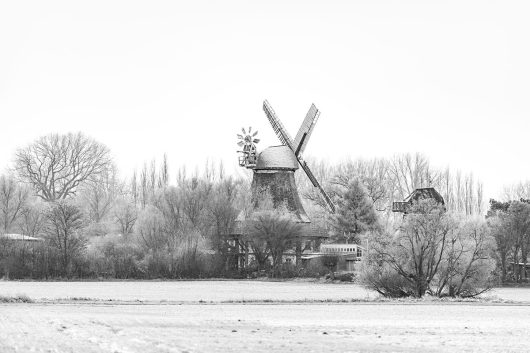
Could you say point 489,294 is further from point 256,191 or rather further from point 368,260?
point 256,191

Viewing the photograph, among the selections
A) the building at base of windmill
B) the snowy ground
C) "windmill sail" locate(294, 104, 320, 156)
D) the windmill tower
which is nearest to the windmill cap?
the windmill tower

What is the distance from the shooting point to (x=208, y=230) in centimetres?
10981

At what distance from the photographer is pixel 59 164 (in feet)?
454

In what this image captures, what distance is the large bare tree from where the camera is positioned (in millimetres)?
137125

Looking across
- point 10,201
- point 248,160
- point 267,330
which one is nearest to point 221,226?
point 248,160

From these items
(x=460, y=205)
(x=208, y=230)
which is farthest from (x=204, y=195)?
(x=460, y=205)

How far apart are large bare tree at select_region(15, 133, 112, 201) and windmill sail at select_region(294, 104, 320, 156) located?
39.9 m

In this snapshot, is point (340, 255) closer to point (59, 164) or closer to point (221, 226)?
point (221, 226)

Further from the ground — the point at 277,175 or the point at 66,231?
the point at 277,175

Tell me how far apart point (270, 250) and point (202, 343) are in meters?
77.7

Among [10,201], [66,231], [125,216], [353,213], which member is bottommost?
[66,231]

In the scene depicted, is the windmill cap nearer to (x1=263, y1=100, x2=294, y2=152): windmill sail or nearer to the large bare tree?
(x1=263, y1=100, x2=294, y2=152): windmill sail

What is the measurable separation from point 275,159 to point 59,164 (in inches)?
1693

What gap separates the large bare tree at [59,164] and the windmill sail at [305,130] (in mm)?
39944
